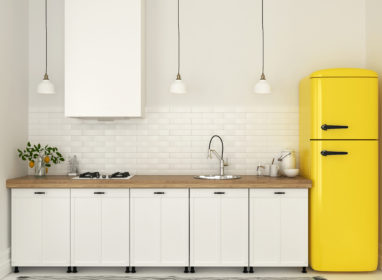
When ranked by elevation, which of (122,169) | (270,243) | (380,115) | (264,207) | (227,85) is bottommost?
(270,243)

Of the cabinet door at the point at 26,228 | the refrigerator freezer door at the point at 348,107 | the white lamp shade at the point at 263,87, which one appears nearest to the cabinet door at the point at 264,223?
the refrigerator freezer door at the point at 348,107

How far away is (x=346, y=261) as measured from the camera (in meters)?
4.14

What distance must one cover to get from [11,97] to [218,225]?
109 inches

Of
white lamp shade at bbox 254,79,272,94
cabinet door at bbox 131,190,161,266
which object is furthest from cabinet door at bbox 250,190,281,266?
white lamp shade at bbox 254,79,272,94

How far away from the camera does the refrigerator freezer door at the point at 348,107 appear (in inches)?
162

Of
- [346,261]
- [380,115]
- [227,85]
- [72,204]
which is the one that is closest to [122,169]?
[72,204]

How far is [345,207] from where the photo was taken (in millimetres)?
4121

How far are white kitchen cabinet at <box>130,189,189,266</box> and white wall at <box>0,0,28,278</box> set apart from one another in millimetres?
1376

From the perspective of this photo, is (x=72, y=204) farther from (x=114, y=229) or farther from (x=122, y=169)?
(x=122, y=169)

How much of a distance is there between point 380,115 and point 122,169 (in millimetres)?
3136

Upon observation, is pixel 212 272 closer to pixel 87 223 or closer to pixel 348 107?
pixel 87 223

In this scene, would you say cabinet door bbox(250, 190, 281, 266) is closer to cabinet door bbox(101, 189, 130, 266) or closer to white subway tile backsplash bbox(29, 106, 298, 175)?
white subway tile backsplash bbox(29, 106, 298, 175)

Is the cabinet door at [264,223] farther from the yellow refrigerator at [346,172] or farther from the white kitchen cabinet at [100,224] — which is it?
the white kitchen cabinet at [100,224]

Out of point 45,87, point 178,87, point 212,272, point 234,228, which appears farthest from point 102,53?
point 212,272
